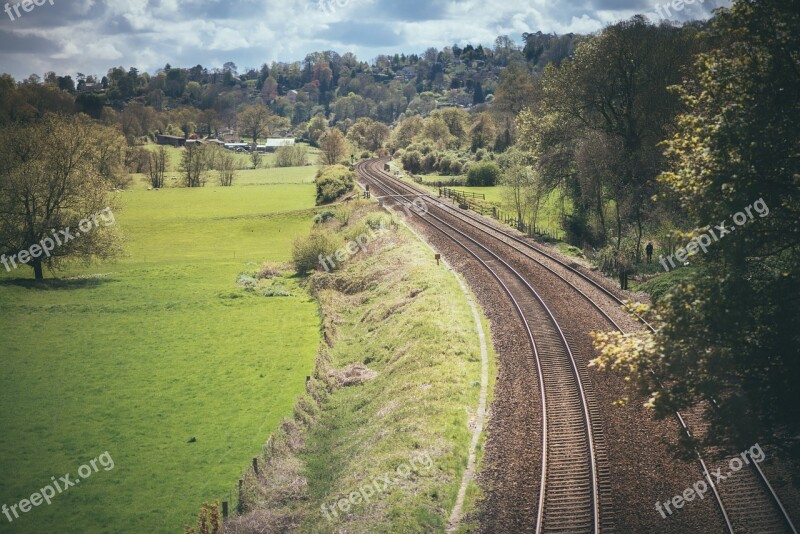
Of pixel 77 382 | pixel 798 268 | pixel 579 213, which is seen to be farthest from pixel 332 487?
pixel 579 213

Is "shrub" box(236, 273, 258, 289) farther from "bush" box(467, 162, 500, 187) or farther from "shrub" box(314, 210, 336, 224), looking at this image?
"bush" box(467, 162, 500, 187)

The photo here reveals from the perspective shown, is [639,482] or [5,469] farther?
[5,469]

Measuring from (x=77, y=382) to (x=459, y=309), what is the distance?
1885cm

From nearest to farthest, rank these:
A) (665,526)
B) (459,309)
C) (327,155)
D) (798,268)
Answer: (798,268), (665,526), (459,309), (327,155)

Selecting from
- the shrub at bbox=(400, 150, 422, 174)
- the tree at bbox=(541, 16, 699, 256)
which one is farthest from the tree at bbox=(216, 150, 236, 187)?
the tree at bbox=(541, 16, 699, 256)

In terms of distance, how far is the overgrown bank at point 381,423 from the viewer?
17.2 m

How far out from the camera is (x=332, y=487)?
64.5 ft

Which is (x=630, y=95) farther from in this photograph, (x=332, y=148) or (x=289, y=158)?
(x=289, y=158)

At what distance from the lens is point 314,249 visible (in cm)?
5138

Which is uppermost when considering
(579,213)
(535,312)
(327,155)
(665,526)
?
(327,155)

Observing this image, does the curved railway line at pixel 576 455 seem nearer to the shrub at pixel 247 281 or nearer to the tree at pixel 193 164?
the shrub at pixel 247 281

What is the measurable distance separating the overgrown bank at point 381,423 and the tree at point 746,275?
6.93 meters

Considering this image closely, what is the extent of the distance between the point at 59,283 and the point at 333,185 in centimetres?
3947

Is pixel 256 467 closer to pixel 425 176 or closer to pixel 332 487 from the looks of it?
pixel 332 487
